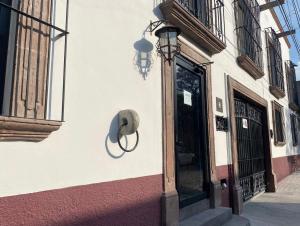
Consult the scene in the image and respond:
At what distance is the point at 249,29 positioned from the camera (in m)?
8.13

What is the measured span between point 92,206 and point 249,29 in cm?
709

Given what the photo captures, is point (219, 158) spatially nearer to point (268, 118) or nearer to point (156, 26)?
point (156, 26)

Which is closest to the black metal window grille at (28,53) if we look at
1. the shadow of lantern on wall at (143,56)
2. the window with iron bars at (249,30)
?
the shadow of lantern on wall at (143,56)

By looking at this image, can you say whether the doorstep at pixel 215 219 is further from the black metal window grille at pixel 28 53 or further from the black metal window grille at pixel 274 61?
the black metal window grille at pixel 274 61

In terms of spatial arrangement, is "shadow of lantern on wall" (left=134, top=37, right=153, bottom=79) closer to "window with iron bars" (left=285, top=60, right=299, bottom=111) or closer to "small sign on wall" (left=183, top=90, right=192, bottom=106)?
"small sign on wall" (left=183, top=90, right=192, bottom=106)

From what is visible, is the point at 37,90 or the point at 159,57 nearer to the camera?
the point at 37,90

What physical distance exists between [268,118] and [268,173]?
162 centimetres

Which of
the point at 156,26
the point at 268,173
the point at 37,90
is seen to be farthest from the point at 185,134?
the point at 268,173

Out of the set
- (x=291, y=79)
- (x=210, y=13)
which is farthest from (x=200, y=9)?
(x=291, y=79)

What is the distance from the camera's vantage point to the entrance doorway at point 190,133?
13.9 feet

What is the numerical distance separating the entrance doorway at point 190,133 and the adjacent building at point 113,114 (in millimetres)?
16

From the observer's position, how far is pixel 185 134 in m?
4.46

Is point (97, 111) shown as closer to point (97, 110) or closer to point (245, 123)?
point (97, 110)

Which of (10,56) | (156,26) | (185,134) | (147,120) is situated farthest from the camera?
(185,134)
